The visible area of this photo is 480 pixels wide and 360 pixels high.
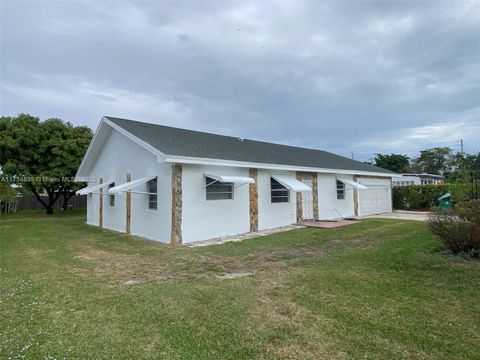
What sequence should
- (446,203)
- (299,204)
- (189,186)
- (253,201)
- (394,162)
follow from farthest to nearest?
(394,162), (299,204), (446,203), (253,201), (189,186)

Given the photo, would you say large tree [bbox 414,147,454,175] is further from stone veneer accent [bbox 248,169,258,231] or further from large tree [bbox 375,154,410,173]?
stone veneer accent [bbox 248,169,258,231]

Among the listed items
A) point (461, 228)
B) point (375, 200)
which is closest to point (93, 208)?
point (461, 228)

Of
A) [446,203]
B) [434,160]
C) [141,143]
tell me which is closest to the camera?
[141,143]

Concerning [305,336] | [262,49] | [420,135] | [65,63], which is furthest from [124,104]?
[420,135]

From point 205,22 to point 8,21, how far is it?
8.71 meters

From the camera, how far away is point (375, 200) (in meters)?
24.5

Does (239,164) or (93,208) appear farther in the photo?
(93,208)

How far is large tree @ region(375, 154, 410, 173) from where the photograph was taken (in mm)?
54500

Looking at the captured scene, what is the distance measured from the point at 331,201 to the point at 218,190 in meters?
10.1

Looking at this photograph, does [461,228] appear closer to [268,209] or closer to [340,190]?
[268,209]

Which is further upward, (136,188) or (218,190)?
(136,188)

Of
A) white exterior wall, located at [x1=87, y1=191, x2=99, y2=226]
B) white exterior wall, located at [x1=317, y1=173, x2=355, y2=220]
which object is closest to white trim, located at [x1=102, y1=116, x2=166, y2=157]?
white exterior wall, located at [x1=87, y1=191, x2=99, y2=226]

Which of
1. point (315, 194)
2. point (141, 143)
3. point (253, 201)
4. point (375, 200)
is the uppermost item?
point (141, 143)

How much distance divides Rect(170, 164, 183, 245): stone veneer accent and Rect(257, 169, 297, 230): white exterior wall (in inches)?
192
